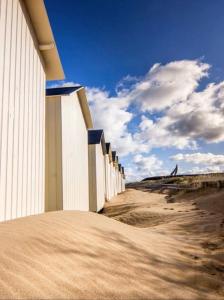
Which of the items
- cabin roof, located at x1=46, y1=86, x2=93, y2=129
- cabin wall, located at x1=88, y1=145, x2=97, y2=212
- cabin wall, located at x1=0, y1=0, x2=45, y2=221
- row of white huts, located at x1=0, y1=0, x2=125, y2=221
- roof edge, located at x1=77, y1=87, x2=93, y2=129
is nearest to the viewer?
cabin wall, located at x1=0, y1=0, x2=45, y2=221

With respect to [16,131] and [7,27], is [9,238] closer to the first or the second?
[16,131]

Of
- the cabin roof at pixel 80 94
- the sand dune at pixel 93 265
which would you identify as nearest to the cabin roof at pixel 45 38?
the cabin roof at pixel 80 94

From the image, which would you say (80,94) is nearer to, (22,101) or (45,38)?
(45,38)

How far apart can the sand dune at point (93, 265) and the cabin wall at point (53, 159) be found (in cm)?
274

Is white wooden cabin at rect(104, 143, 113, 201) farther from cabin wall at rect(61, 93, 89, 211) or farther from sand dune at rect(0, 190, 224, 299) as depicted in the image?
sand dune at rect(0, 190, 224, 299)

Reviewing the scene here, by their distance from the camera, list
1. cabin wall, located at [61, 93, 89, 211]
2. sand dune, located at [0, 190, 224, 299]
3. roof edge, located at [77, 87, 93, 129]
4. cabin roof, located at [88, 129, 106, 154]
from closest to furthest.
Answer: sand dune, located at [0, 190, 224, 299] < cabin wall, located at [61, 93, 89, 211] < roof edge, located at [77, 87, 93, 129] < cabin roof, located at [88, 129, 106, 154]

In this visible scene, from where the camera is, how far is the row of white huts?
15.6 feet

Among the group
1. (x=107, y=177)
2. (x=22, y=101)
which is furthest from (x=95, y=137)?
(x=22, y=101)

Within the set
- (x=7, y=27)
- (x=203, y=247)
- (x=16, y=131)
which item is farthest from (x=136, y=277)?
(x=7, y=27)

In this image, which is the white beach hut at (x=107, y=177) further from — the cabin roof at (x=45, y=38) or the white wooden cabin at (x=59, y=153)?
the cabin roof at (x=45, y=38)

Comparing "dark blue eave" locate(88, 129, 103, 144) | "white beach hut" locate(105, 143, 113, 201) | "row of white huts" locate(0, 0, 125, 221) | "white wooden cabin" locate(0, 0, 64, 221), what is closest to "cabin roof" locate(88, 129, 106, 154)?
"dark blue eave" locate(88, 129, 103, 144)

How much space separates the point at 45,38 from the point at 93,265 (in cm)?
543

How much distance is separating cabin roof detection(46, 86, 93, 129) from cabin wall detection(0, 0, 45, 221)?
1587 millimetres

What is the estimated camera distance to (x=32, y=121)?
5988mm
